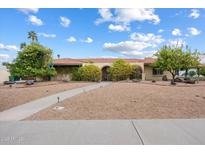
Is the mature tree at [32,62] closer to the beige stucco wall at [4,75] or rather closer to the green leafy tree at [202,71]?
the beige stucco wall at [4,75]

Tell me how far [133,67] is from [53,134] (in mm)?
29263

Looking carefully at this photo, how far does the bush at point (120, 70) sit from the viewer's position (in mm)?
32375

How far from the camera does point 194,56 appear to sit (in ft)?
104

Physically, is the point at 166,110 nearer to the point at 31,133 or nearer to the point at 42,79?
the point at 31,133

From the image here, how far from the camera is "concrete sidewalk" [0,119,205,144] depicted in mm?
4949

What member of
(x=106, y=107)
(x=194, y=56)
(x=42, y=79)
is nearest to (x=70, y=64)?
(x=42, y=79)

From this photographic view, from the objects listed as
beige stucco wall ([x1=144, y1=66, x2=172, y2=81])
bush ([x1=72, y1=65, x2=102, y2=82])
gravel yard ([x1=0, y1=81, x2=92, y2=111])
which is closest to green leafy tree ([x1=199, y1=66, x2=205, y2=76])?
beige stucco wall ([x1=144, y1=66, x2=172, y2=81])

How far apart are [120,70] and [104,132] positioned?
26966 millimetres

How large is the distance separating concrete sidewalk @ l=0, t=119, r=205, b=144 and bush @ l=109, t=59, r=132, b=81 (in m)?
25.8

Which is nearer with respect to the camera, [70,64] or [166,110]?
[166,110]

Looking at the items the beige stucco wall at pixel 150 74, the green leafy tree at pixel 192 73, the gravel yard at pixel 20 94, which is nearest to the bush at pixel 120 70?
the beige stucco wall at pixel 150 74

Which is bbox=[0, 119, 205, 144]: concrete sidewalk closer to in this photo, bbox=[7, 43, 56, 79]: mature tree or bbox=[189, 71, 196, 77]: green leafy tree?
bbox=[7, 43, 56, 79]: mature tree

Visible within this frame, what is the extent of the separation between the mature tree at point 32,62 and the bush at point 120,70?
30.8 feet

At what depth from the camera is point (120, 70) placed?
106ft
